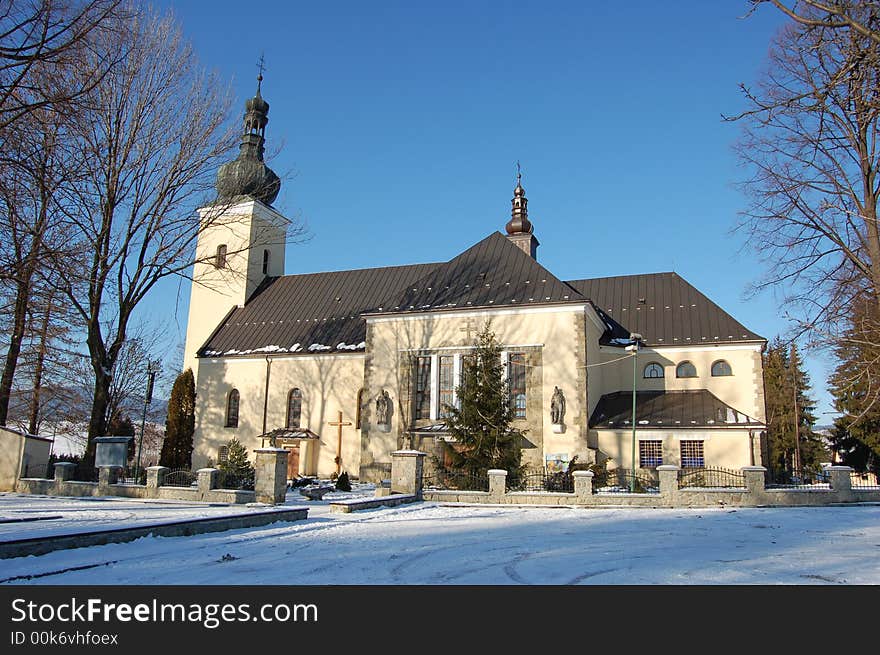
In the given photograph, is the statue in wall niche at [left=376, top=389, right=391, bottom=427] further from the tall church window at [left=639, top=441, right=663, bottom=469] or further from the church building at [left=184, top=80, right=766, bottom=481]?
the tall church window at [left=639, top=441, right=663, bottom=469]

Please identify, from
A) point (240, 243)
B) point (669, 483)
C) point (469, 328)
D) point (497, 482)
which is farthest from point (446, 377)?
point (240, 243)

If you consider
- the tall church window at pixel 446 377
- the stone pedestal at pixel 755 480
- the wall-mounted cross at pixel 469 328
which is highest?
the wall-mounted cross at pixel 469 328

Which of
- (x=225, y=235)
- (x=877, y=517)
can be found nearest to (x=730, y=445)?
(x=877, y=517)

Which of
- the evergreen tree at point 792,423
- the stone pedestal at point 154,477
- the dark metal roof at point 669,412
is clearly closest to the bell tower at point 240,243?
the stone pedestal at point 154,477

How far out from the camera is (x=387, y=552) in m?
9.82

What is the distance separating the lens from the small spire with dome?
1467 inches

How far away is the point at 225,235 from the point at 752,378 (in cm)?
3030

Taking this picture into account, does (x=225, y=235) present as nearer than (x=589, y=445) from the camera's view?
No

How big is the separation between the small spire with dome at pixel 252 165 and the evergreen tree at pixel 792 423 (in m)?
32.6

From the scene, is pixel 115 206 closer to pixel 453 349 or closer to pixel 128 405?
pixel 453 349

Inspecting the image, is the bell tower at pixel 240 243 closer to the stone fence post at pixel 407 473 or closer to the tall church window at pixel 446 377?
the tall church window at pixel 446 377

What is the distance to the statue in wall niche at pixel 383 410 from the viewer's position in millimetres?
29422

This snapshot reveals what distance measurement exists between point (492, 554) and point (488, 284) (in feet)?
67.5
